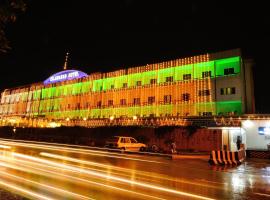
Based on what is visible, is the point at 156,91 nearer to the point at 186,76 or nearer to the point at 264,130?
the point at 186,76

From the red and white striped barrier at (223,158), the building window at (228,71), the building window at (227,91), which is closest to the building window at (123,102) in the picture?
the building window at (227,91)

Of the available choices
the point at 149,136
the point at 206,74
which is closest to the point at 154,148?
the point at 149,136

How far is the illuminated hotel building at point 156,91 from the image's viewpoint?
34.7m

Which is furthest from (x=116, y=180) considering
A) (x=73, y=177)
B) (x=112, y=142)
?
(x=112, y=142)

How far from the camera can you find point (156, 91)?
42844 mm

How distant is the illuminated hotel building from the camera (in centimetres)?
3466

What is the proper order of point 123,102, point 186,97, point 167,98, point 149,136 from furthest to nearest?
point 123,102 → point 167,98 → point 186,97 → point 149,136

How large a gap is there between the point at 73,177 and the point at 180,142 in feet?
63.0

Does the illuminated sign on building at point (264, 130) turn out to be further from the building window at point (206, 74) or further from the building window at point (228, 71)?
the building window at point (206, 74)

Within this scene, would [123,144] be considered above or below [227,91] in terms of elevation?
below

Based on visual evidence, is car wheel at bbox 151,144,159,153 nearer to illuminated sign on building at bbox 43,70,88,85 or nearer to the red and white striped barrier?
the red and white striped barrier

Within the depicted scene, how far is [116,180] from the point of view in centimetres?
1121

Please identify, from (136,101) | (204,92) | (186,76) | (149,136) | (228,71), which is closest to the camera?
(149,136)

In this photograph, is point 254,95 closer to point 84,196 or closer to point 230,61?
point 230,61
